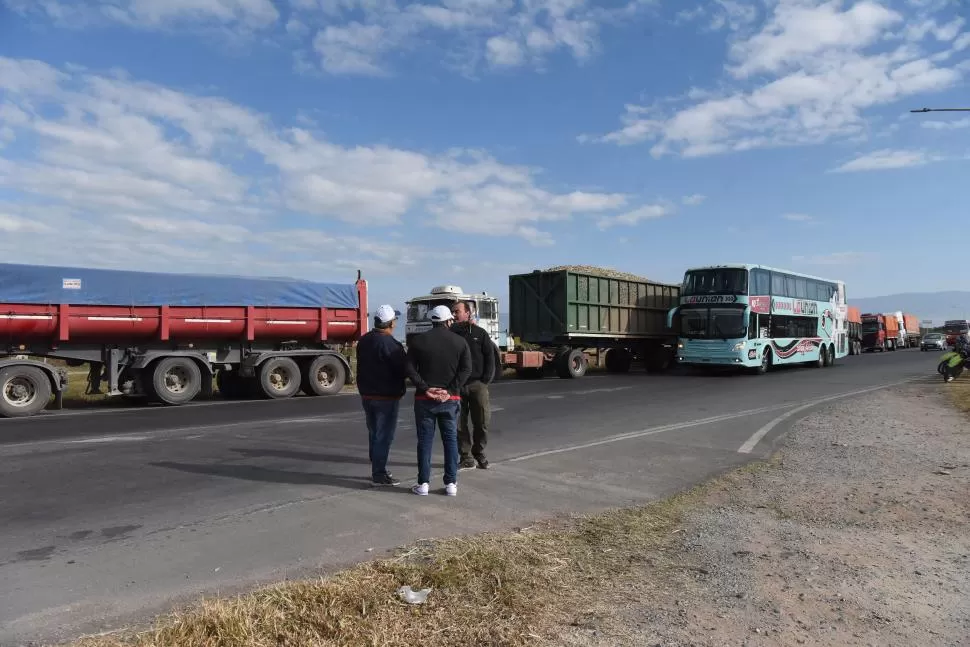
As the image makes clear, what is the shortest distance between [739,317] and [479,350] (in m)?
17.7

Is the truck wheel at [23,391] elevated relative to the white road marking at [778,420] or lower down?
elevated

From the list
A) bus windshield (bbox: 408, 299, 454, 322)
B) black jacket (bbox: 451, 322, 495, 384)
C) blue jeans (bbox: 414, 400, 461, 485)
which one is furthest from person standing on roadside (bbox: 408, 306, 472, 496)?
bus windshield (bbox: 408, 299, 454, 322)

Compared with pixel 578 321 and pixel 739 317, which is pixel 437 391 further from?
pixel 739 317

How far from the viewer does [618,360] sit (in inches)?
1046

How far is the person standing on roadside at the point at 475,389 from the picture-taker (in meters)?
7.44

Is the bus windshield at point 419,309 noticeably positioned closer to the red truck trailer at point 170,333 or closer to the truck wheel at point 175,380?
the red truck trailer at point 170,333

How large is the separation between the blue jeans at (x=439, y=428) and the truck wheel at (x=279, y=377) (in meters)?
10.9

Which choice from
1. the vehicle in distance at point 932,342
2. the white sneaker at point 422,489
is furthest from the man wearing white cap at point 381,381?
the vehicle in distance at point 932,342

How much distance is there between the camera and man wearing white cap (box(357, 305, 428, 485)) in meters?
6.70

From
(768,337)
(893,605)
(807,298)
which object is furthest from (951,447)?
(807,298)

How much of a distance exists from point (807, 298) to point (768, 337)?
178 inches

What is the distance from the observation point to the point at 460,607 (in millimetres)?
3750

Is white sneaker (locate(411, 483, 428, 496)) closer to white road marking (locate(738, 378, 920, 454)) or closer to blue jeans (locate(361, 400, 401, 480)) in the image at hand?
blue jeans (locate(361, 400, 401, 480))

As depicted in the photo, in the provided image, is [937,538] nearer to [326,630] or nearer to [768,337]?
[326,630]
